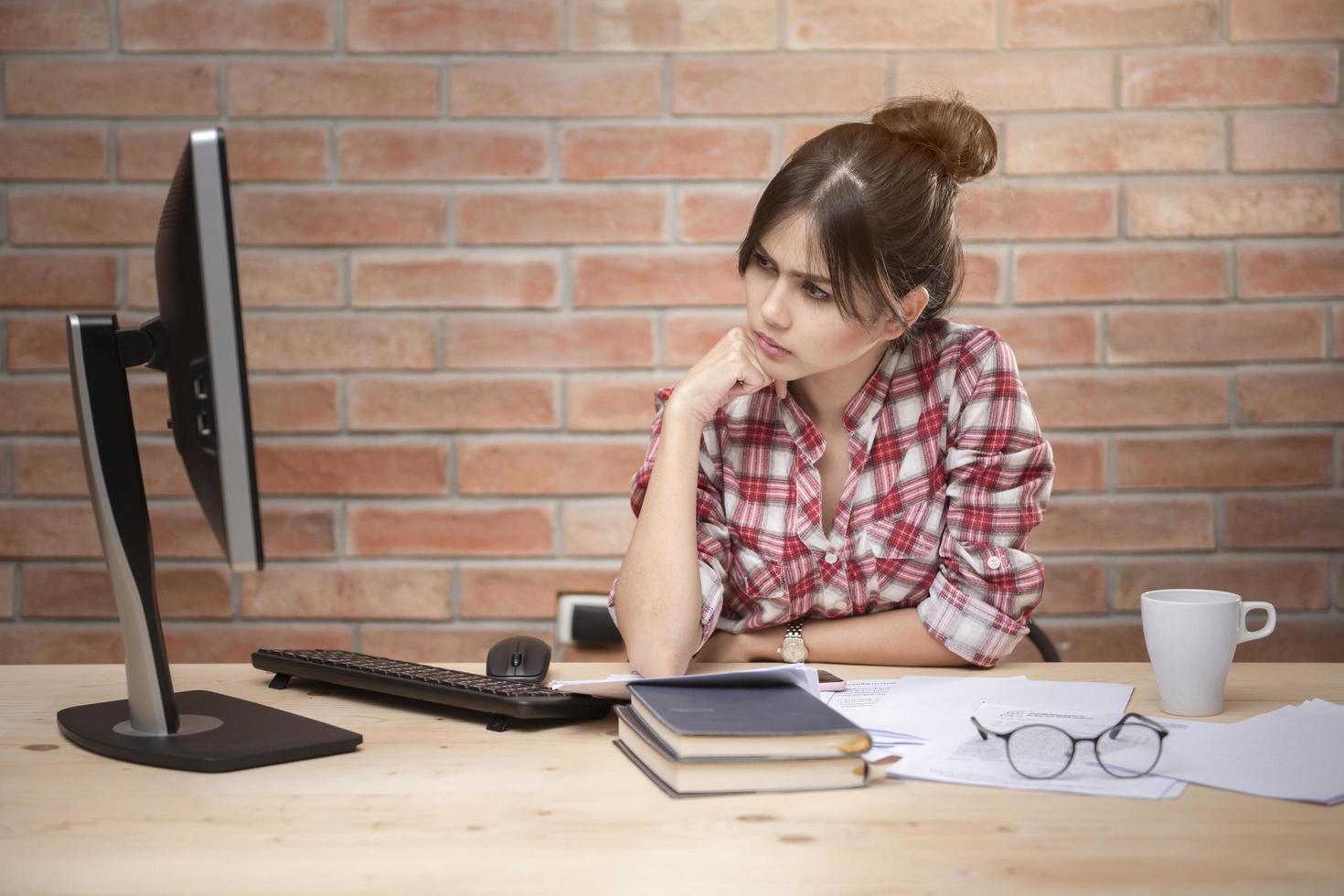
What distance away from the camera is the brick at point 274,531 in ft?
6.41

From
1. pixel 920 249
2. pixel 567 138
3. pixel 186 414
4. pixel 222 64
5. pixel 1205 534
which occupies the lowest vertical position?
pixel 1205 534

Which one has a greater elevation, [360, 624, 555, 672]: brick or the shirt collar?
the shirt collar

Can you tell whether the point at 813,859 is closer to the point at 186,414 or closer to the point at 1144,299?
the point at 186,414

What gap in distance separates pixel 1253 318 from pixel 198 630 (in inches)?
71.4

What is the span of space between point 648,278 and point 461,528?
1.69 ft

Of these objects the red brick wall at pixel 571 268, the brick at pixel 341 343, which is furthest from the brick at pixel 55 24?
the brick at pixel 341 343

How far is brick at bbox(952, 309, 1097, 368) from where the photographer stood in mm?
1925

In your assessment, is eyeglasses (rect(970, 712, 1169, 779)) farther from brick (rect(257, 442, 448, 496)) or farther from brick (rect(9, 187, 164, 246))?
brick (rect(9, 187, 164, 246))

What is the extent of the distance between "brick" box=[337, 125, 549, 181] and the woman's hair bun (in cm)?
68

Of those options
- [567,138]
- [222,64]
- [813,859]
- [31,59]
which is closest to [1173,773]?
[813,859]

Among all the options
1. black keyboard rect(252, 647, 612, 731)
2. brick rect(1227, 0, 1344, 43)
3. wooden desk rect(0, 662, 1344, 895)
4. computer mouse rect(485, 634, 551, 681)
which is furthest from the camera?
brick rect(1227, 0, 1344, 43)

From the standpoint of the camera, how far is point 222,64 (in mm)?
1902

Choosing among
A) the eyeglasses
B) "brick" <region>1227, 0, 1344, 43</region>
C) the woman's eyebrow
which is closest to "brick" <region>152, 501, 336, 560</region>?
the woman's eyebrow

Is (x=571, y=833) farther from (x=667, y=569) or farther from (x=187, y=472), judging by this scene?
(x=667, y=569)
